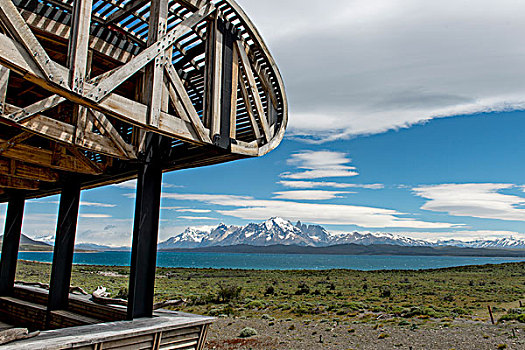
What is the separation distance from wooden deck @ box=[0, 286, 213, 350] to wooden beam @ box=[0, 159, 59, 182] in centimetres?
244

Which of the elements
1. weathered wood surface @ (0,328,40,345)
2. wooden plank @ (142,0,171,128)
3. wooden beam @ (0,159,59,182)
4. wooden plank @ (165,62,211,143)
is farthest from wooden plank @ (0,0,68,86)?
wooden beam @ (0,159,59,182)

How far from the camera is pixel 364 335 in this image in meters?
13.0

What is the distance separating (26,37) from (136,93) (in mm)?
2401

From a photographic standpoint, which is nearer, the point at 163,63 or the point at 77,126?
the point at 163,63

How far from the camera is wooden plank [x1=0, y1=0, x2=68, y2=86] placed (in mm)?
2930

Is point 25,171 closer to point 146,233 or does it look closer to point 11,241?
point 146,233

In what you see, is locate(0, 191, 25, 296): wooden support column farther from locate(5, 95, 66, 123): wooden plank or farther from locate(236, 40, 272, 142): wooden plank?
locate(236, 40, 272, 142): wooden plank

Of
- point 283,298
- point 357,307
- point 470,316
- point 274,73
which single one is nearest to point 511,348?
point 470,316

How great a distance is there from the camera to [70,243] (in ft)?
26.8

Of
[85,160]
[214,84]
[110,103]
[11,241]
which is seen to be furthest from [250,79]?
[11,241]

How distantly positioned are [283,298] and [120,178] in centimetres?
1784

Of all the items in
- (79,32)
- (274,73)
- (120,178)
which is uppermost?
(274,73)

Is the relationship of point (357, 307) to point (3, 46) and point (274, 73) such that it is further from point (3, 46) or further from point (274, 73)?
point (3, 46)

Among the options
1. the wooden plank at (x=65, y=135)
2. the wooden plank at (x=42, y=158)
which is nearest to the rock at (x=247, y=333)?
the wooden plank at (x=42, y=158)
